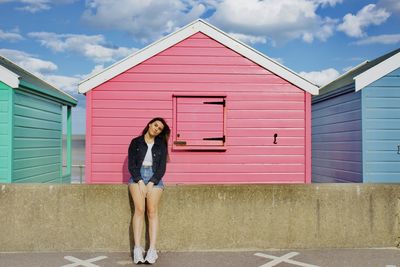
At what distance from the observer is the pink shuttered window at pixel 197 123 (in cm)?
878

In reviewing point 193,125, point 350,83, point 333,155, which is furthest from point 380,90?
point 193,125

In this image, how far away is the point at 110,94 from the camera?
8.76 m

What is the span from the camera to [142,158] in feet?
18.3

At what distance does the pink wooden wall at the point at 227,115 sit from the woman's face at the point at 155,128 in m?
3.18

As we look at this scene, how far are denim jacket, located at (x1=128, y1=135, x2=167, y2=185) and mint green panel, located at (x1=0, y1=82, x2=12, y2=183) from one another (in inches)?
144

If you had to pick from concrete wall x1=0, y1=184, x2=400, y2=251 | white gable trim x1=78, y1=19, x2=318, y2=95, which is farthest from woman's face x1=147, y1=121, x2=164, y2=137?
white gable trim x1=78, y1=19, x2=318, y2=95

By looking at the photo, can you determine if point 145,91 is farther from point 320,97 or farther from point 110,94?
point 320,97

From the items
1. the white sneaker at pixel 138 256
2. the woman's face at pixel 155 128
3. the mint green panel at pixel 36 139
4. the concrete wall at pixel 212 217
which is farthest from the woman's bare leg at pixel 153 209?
the mint green panel at pixel 36 139

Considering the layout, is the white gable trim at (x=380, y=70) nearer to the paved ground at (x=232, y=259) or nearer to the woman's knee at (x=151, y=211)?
the paved ground at (x=232, y=259)

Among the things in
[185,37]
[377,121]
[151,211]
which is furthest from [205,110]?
[151,211]

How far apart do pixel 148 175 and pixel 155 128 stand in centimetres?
64

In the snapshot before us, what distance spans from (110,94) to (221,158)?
8.89ft

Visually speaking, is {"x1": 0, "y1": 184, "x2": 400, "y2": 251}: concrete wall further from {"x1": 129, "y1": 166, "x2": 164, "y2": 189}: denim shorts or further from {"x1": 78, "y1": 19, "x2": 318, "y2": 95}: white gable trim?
{"x1": 78, "y1": 19, "x2": 318, "y2": 95}: white gable trim

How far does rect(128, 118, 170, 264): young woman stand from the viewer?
18.0 feet
